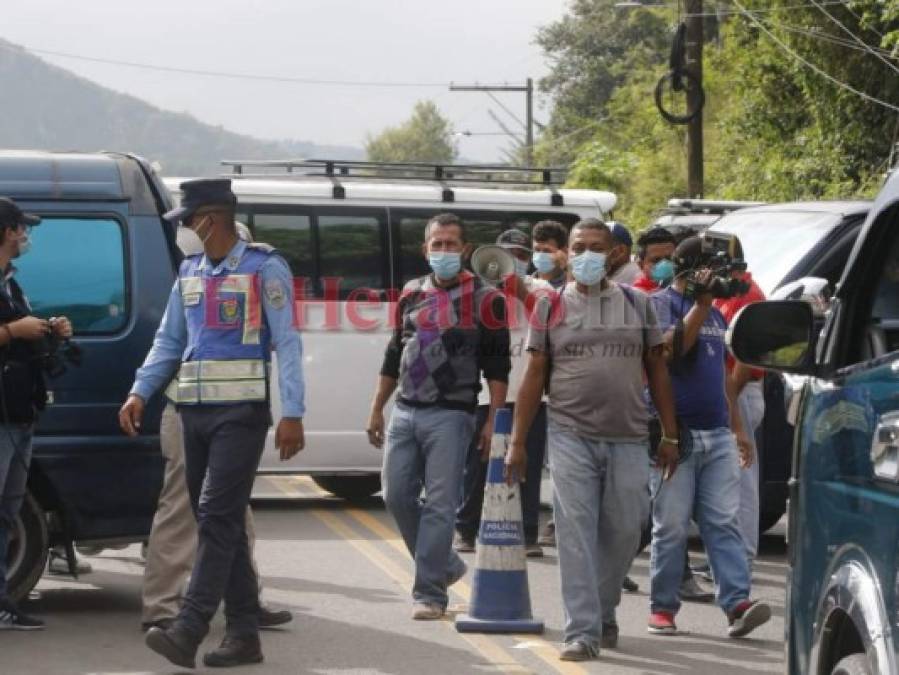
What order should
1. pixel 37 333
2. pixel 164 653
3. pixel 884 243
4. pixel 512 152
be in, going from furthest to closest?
1. pixel 512 152
2. pixel 37 333
3. pixel 164 653
4. pixel 884 243

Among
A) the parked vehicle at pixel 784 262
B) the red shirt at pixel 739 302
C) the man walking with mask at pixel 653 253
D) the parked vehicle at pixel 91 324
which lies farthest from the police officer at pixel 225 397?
the parked vehicle at pixel 784 262

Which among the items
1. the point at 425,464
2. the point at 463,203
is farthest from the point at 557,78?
the point at 425,464

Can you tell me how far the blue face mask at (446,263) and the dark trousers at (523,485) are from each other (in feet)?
8.49

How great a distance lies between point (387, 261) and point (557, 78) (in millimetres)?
73512

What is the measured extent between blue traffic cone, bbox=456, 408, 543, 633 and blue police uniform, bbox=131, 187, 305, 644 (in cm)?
136

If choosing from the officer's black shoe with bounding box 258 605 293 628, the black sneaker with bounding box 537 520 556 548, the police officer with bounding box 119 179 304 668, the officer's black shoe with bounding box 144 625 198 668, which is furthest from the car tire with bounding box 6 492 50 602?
the black sneaker with bounding box 537 520 556 548

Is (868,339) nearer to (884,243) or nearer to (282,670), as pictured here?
(884,243)

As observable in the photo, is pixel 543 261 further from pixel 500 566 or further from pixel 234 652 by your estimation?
pixel 234 652

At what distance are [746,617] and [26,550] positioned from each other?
10.8 ft

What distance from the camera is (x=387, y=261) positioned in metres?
16.6

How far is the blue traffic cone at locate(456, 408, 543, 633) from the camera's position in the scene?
970cm

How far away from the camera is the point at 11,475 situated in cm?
937

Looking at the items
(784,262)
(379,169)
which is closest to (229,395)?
(784,262)

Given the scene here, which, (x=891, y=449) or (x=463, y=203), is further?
(x=463, y=203)
